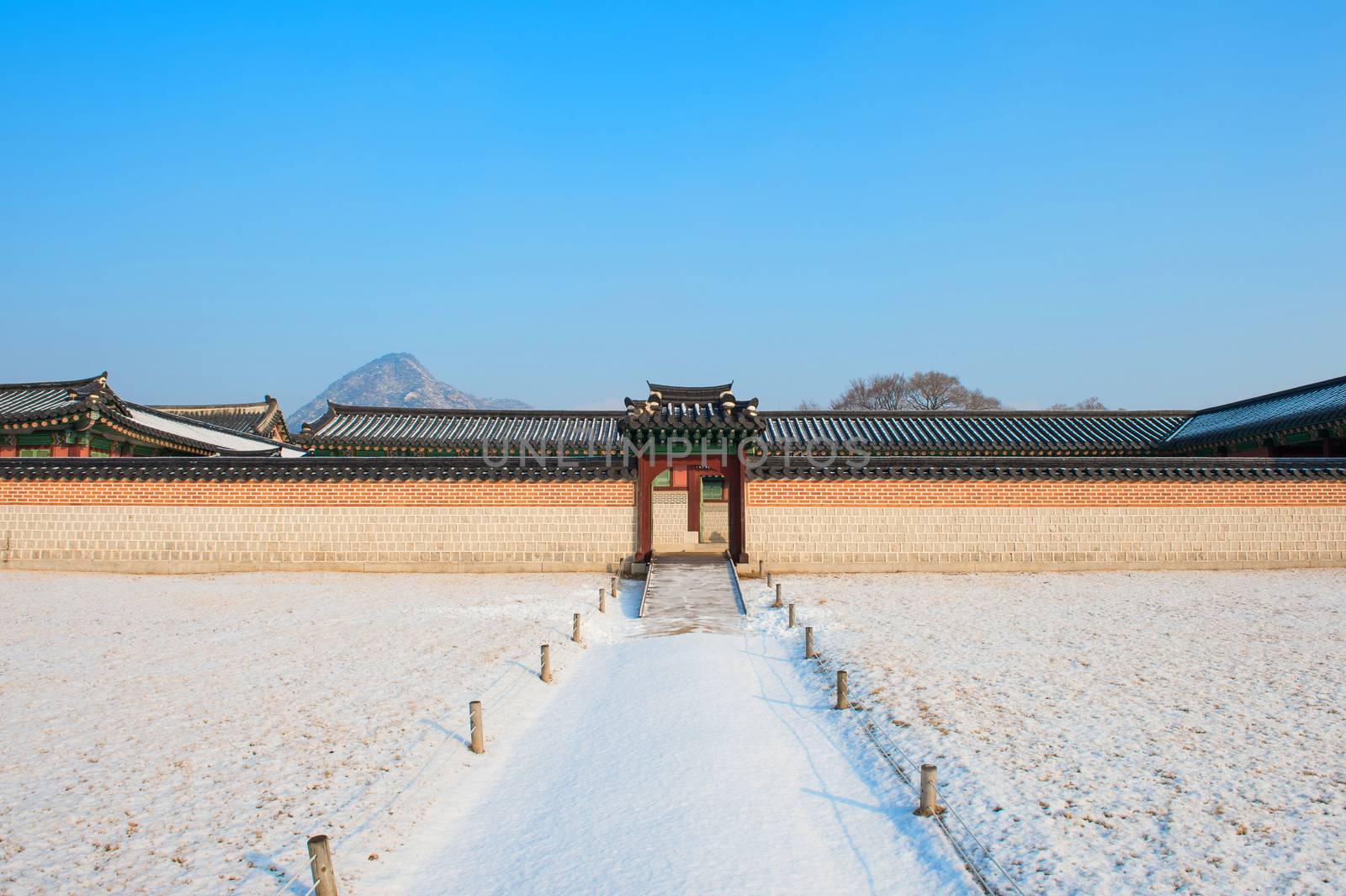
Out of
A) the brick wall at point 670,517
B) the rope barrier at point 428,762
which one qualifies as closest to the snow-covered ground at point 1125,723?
the rope barrier at point 428,762

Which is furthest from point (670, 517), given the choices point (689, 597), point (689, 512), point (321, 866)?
point (321, 866)

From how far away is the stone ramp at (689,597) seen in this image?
12.7m

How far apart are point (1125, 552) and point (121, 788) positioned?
19712 mm

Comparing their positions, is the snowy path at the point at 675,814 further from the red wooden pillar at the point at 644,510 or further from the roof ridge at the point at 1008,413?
the roof ridge at the point at 1008,413

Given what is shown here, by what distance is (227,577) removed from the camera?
56.5 feet

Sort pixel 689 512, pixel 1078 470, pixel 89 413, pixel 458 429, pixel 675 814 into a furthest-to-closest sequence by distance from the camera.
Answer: pixel 458 429 → pixel 689 512 → pixel 89 413 → pixel 1078 470 → pixel 675 814

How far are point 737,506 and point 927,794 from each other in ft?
41.5

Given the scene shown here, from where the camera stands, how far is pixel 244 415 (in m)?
42.8

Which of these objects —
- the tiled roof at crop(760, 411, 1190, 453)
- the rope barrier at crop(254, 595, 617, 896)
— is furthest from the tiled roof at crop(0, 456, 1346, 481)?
the rope barrier at crop(254, 595, 617, 896)

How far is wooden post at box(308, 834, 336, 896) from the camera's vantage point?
4414 millimetres

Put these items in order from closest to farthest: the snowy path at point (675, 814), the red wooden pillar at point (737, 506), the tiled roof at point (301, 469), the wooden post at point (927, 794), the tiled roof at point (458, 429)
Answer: the snowy path at point (675, 814) → the wooden post at point (927, 794) → the tiled roof at point (301, 469) → the red wooden pillar at point (737, 506) → the tiled roof at point (458, 429)

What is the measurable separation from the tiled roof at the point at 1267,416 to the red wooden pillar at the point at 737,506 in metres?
17.1

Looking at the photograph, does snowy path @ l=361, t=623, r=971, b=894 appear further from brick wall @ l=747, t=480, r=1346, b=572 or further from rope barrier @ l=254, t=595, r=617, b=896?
brick wall @ l=747, t=480, r=1346, b=572

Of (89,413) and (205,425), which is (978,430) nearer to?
(89,413)
